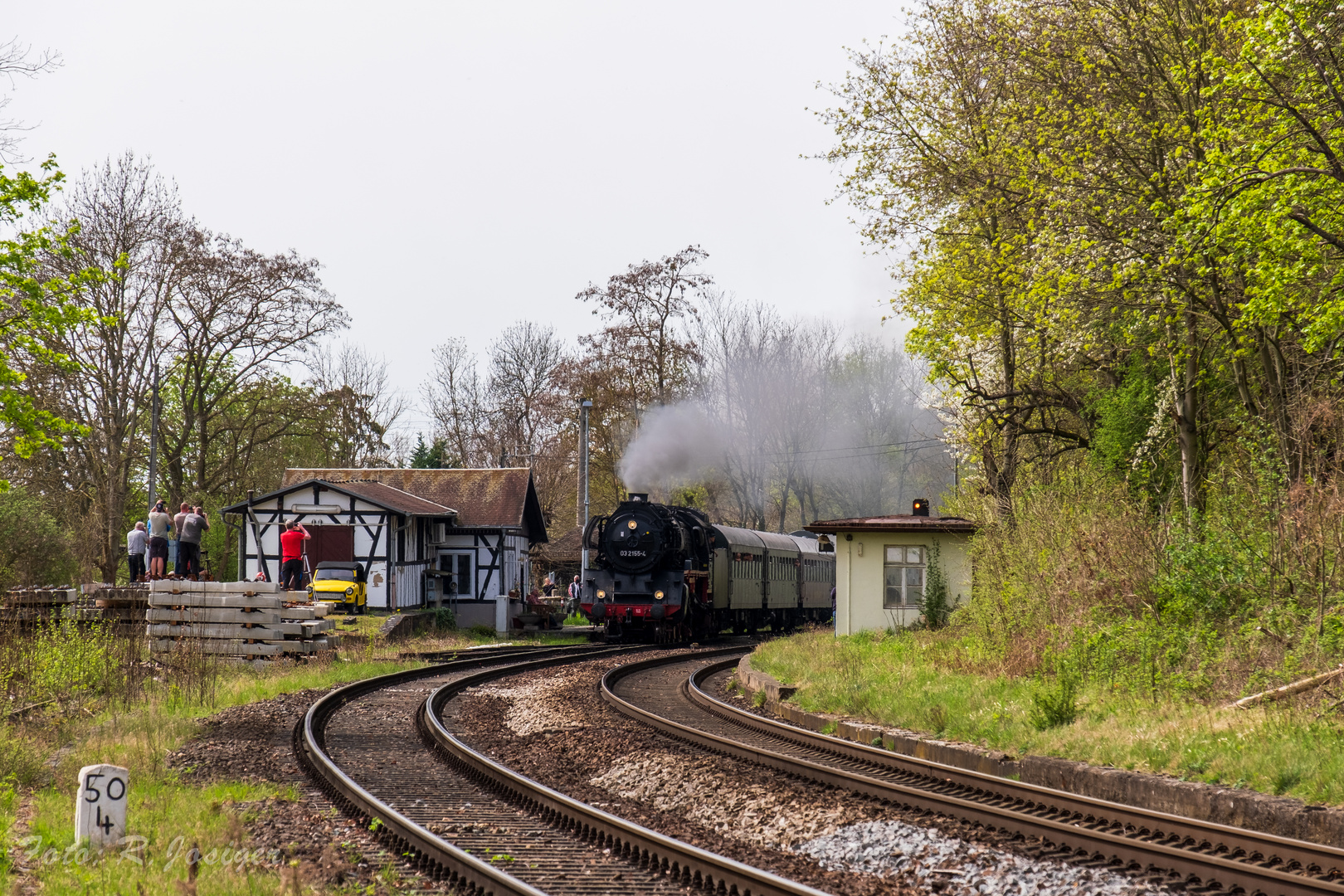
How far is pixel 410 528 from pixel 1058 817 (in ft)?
91.7

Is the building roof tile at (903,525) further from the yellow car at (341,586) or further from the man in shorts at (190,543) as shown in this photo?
the yellow car at (341,586)

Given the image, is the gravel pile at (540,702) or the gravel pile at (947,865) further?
the gravel pile at (540,702)

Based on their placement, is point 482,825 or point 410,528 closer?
point 482,825

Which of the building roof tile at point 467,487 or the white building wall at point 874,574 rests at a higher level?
the building roof tile at point 467,487

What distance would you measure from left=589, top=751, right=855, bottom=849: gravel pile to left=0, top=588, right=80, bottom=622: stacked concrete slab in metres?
10.5

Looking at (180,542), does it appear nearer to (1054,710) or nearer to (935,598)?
(935,598)

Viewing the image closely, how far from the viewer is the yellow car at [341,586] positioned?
2814 cm

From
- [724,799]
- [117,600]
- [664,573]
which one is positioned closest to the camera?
[724,799]

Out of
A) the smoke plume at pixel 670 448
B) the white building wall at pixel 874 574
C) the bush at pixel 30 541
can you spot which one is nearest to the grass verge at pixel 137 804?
the white building wall at pixel 874 574

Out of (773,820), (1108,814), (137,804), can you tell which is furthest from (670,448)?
(1108,814)

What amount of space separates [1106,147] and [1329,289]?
180 inches

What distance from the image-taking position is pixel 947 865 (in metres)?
6.55

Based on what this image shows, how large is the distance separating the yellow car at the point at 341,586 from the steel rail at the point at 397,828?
15052 mm

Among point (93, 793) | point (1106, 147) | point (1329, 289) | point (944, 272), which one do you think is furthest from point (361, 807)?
point (944, 272)
